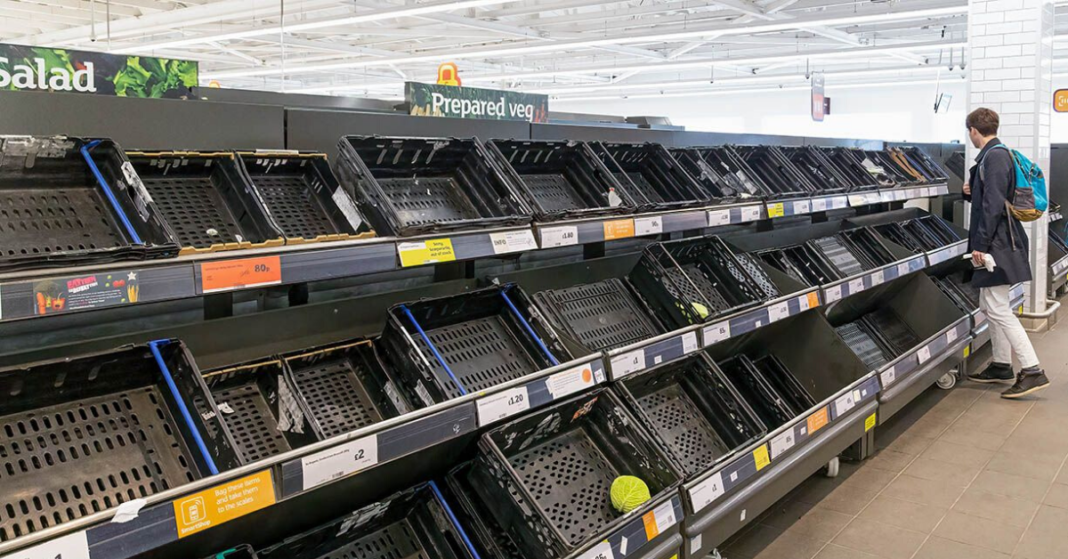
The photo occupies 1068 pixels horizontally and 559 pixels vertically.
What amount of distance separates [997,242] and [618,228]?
10.8ft

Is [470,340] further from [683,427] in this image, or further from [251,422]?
[683,427]

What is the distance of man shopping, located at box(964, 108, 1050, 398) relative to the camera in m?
4.70

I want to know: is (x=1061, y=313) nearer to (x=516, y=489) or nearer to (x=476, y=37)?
(x=516, y=489)

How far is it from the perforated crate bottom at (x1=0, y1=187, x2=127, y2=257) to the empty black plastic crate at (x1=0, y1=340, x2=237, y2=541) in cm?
21

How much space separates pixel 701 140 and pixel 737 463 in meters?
1.93

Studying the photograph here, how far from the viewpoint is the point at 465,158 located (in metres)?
2.45

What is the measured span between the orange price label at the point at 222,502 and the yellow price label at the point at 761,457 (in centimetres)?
177

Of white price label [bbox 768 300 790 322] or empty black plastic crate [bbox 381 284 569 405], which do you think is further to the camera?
white price label [bbox 768 300 790 322]

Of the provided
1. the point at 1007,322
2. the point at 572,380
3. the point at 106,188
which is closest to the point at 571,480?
the point at 572,380

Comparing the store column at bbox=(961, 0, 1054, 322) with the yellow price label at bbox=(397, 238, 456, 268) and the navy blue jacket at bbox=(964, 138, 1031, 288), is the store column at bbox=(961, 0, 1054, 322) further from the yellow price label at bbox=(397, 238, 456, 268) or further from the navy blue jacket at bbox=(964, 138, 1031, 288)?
the yellow price label at bbox=(397, 238, 456, 268)

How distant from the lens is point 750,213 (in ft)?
10.8

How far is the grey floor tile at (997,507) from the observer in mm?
3279

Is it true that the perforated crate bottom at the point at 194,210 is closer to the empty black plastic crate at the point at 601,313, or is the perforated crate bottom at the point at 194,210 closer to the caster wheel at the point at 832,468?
the empty black plastic crate at the point at 601,313

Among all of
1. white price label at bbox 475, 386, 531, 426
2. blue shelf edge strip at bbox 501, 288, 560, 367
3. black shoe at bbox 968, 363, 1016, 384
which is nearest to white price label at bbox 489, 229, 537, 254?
blue shelf edge strip at bbox 501, 288, 560, 367
